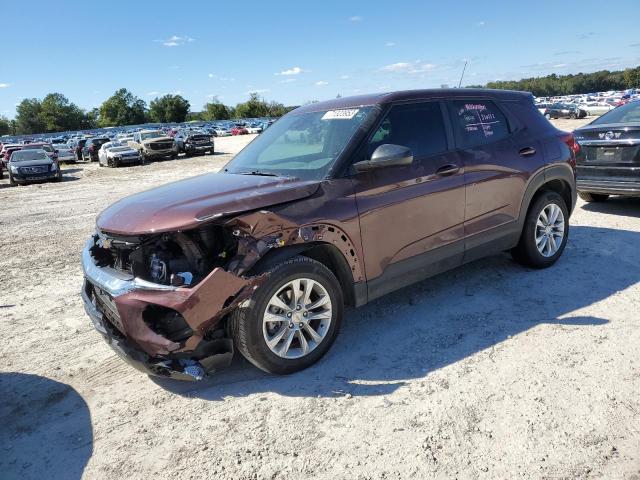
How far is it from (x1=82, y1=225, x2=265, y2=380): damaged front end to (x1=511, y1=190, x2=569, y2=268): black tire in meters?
3.13

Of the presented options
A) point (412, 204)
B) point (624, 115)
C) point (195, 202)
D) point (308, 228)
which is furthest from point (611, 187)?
point (195, 202)

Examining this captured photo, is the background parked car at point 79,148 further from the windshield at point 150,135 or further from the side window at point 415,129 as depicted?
the side window at point 415,129

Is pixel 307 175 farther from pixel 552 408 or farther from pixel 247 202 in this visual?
pixel 552 408

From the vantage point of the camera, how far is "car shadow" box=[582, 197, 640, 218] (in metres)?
7.22

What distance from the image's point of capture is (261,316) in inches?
122

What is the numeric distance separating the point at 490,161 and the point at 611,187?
11.9ft

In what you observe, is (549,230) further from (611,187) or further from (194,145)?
(194,145)

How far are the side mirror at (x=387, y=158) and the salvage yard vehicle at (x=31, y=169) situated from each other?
69.5 feet

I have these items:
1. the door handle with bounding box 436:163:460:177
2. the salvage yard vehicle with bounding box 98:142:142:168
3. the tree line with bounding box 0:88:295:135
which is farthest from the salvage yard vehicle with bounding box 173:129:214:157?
the tree line with bounding box 0:88:295:135

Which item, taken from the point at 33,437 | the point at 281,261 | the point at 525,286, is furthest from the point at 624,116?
the point at 33,437

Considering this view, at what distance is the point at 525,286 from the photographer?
4621 millimetres

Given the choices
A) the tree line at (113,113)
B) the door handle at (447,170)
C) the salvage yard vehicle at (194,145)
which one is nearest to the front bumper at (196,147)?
the salvage yard vehicle at (194,145)

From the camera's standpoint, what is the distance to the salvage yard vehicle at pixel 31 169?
20219 mm

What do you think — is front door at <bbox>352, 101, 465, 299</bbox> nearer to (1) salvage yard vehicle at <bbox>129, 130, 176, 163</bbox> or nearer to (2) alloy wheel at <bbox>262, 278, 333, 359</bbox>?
(2) alloy wheel at <bbox>262, 278, 333, 359</bbox>
